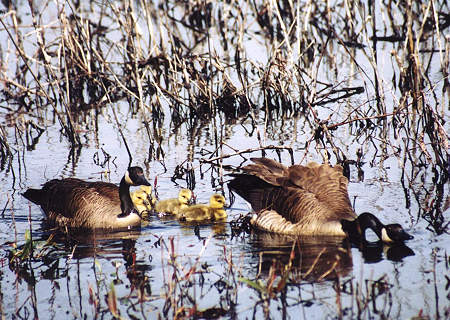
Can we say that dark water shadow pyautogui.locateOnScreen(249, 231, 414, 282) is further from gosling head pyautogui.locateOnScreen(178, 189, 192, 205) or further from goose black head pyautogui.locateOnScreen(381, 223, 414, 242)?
gosling head pyautogui.locateOnScreen(178, 189, 192, 205)

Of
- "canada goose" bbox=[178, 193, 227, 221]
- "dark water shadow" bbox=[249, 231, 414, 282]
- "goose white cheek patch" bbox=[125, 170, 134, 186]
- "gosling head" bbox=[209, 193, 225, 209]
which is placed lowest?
"dark water shadow" bbox=[249, 231, 414, 282]

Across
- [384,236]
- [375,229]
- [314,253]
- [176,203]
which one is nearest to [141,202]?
[176,203]

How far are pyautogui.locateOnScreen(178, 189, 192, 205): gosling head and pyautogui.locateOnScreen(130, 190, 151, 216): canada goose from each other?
499mm

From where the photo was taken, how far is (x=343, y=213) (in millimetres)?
8922

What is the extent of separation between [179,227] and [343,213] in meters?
1.95

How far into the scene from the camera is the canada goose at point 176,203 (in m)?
9.71

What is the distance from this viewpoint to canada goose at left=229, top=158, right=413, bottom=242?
8.91 metres

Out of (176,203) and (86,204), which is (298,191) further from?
(86,204)

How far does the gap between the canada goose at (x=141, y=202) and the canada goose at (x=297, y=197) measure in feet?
3.75

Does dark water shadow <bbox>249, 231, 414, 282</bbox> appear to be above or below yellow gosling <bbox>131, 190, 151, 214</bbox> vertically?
below

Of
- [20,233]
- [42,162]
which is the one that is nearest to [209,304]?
[20,233]

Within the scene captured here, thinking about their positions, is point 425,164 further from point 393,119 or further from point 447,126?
point 447,126

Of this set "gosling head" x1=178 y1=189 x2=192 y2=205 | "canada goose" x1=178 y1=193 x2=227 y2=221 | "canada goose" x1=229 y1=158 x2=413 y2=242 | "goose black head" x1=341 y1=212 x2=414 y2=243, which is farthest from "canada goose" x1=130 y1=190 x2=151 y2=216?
"goose black head" x1=341 y1=212 x2=414 y2=243

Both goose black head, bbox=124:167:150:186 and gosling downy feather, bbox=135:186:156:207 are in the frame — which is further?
gosling downy feather, bbox=135:186:156:207
